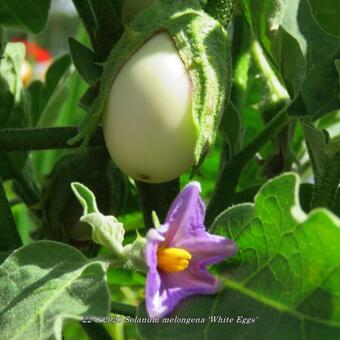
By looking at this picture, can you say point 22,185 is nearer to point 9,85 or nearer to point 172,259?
point 9,85

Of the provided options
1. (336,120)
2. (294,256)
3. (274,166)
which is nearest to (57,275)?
(294,256)

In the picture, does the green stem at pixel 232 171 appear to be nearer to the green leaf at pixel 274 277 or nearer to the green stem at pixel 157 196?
the green stem at pixel 157 196

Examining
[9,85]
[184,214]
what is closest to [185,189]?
[184,214]

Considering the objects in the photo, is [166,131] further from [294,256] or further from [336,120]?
[336,120]

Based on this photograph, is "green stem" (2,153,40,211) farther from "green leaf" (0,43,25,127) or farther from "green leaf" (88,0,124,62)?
"green leaf" (88,0,124,62)

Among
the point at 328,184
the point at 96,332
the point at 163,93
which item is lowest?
the point at 96,332

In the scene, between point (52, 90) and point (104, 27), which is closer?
point (104, 27)

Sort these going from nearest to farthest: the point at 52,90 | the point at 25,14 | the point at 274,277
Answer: the point at 274,277, the point at 25,14, the point at 52,90

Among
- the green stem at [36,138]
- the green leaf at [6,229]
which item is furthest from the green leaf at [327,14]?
the green leaf at [6,229]

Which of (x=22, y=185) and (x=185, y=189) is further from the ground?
(x=185, y=189)
